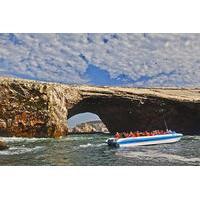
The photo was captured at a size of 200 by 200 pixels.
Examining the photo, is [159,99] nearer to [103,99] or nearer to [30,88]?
[103,99]

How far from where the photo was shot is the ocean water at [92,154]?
29.4 m

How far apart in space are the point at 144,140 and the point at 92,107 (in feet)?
49.1

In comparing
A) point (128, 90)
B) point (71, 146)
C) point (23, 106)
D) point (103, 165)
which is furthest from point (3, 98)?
point (103, 165)

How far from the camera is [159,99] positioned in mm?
48969

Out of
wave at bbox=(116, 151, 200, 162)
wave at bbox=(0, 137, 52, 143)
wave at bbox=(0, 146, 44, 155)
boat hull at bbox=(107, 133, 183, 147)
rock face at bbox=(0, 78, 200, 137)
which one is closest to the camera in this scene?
wave at bbox=(116, 151, 200, 162)

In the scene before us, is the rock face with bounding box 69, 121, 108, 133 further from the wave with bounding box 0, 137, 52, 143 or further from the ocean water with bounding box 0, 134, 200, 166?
the ocean water with bounding box 0, 134, 200, 166

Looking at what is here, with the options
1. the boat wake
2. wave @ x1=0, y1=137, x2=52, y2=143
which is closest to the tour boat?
the boat wake

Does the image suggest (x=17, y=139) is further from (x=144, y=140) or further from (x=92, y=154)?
(x=92, y=154)

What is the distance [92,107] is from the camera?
53250 millimetres

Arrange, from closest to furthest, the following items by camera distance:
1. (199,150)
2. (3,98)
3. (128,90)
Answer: (199,150), (3,98), (128,90)

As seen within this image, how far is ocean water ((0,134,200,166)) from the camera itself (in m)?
29.4
